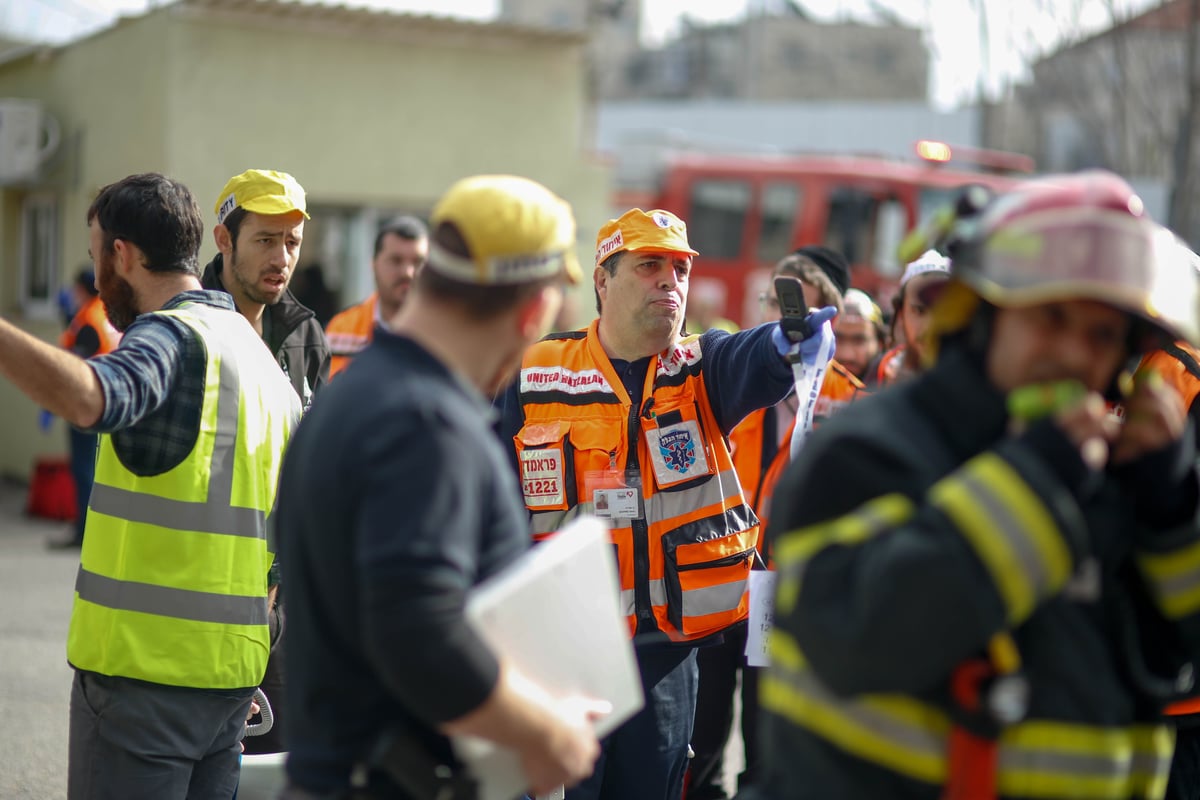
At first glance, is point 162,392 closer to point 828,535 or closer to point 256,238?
point 256,238

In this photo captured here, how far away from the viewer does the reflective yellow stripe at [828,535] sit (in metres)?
1.88

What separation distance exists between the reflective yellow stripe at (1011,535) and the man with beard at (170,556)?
1900mm

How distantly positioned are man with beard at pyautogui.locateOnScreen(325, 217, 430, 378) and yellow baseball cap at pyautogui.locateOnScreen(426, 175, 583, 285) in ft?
15.4

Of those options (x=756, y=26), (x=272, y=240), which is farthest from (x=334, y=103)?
(x=756, y=26)

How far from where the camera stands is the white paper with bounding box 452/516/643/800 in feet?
6.81

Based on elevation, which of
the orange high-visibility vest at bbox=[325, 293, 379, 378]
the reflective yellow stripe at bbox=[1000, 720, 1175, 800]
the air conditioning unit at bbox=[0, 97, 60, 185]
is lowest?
the reflective yellow stripe at bbox=[1000, 720, 1175, 800]

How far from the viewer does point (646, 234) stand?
4.32m

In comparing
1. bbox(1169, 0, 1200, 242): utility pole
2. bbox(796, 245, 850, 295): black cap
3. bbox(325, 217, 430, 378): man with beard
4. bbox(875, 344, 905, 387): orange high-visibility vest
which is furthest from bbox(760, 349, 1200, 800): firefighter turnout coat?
bbox(1169, 0, 1200, 242): utility pole

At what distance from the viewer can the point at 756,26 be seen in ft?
183

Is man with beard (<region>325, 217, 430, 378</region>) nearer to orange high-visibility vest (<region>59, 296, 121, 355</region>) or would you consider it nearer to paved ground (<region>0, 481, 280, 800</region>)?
paved ground (<region>0, 481, 280, 800</region>)

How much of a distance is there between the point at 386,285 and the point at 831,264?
241cm

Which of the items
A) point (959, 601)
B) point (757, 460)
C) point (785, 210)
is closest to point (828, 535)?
point (959, 601)

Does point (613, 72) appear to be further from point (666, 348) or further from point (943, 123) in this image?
point (666, 348)

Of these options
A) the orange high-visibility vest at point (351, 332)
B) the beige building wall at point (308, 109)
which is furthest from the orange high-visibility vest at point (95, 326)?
the orange high-visibility vest at point (351, 332)
